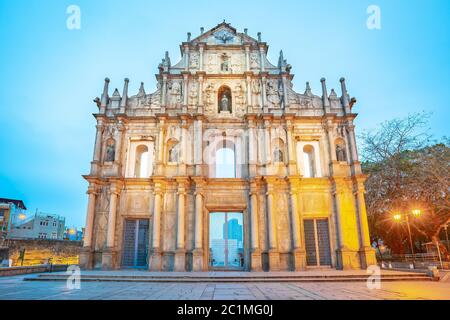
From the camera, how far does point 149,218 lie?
17.1 m

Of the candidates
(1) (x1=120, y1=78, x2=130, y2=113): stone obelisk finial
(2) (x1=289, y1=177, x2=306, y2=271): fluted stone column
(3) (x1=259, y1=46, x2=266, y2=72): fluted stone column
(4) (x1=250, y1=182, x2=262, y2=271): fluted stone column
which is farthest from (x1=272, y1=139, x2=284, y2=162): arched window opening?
(1) (x1=120, y1=78, x2=130, y2=113): stone obelisk finial

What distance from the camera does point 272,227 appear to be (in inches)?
645

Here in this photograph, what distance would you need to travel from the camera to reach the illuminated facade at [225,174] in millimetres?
16406

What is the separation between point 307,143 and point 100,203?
13053 millimetres

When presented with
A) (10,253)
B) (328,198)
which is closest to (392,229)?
(328,198)

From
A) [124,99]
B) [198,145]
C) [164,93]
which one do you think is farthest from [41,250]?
[198,145]

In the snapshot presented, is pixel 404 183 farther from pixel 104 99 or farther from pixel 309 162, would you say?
pixel 104 99

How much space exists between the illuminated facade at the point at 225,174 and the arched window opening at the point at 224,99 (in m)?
0.07

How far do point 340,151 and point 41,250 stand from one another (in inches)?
1093

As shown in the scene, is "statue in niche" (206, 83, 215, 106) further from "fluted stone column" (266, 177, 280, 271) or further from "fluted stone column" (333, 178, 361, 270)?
"fluted stone column" (333, 178, 361, 270)

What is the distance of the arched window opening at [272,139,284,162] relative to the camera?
18.1 m

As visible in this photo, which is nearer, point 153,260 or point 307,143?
point 153,260
